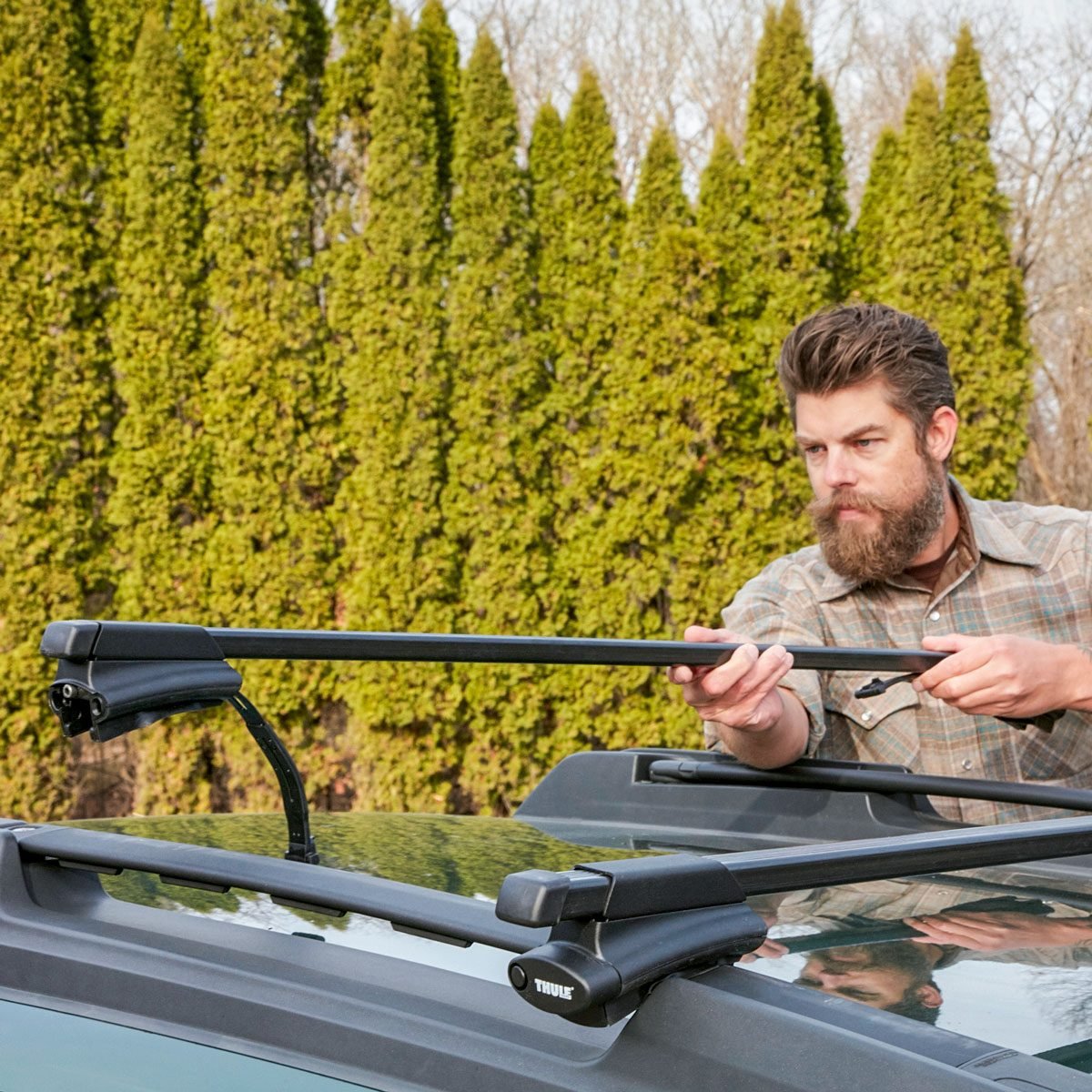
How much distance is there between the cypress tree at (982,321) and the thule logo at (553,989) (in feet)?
23.8

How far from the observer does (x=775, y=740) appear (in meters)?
2.29

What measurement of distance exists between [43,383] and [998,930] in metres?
7.65

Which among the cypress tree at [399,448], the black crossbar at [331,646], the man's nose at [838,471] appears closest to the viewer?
the black crossbar at [331,646]

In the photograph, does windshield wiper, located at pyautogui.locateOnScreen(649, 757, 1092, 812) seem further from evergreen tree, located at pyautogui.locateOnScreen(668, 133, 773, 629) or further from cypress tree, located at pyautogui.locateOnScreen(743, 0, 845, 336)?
cypress tree, located at pyautogui.locateOnScreen(743, 0, 845, 336)

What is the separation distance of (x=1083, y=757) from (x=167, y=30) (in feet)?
24.8

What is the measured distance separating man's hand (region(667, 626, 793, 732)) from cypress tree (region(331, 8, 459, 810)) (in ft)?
17.8

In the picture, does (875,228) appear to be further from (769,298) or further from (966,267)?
(769,298)

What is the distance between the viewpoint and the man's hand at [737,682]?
188 centimetres

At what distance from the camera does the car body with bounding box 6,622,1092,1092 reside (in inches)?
30.2

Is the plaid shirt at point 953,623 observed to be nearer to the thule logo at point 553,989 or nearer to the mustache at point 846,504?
the mustache at point 846,504

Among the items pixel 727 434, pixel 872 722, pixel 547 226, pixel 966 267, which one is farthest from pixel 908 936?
pixel 547 226

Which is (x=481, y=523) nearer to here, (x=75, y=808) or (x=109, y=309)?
(x=109, y=309)

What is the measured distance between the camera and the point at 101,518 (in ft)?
26.7

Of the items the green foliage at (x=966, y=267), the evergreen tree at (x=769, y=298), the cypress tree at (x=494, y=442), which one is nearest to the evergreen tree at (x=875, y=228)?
the green foliage at (x=966, y=267)
